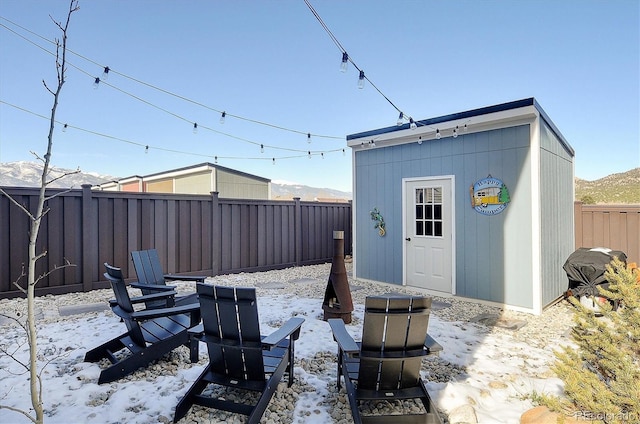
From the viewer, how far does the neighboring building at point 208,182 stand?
537 inches

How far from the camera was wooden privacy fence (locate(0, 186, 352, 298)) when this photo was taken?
4988 mm

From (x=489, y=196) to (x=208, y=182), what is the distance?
11.1 metres

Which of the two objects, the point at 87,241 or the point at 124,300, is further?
the point at 87,241

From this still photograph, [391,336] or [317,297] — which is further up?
[391,336]

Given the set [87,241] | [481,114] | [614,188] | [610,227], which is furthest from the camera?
[614,188]

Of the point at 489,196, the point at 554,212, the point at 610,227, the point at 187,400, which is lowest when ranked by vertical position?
the point at 187,400

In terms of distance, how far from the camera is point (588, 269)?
459 cm

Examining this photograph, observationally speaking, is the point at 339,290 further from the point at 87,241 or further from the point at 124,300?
the point at 87,241

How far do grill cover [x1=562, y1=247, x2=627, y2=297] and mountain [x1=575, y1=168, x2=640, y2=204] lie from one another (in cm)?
2043

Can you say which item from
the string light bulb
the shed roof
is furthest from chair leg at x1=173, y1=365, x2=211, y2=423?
the shed roof

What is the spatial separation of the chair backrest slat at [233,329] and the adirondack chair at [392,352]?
1.86ft

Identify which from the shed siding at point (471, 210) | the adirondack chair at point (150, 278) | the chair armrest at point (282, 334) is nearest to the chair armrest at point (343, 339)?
the chair armrest at point (282, 334)

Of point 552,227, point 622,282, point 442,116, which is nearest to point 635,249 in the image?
point 552,227

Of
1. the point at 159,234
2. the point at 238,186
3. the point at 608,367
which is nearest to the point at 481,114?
the point at 608,367
